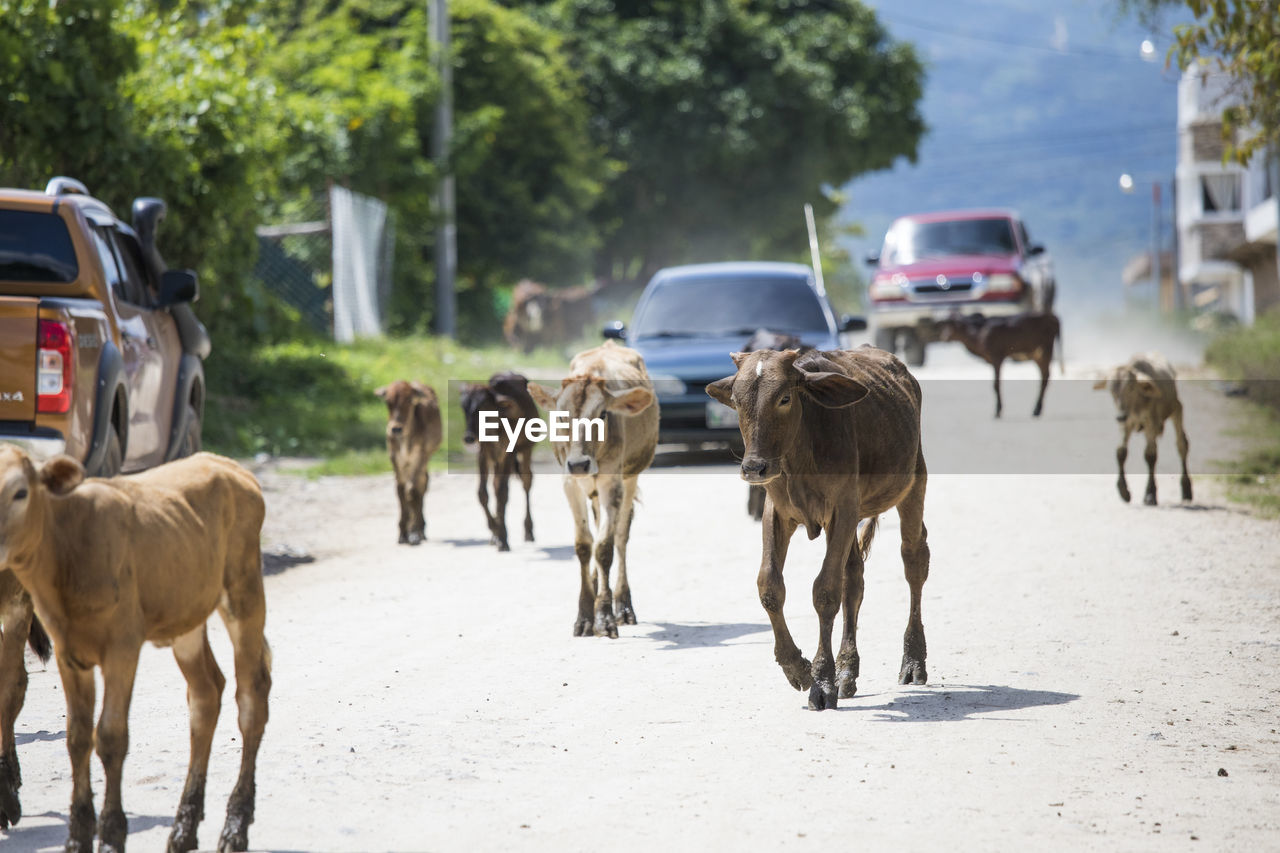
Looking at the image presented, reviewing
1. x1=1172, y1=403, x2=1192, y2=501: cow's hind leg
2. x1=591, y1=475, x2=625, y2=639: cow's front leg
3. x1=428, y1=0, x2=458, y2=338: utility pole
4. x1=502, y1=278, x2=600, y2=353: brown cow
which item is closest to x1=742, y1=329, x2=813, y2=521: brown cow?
x1=591, y1=475, x2=625, y2=639: cow's front leg

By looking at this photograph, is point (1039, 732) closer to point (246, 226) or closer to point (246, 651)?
point (246, 651)

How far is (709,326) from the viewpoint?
18.2 meters

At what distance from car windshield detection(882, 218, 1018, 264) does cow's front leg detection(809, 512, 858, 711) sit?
19.5m

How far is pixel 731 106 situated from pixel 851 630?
125ft

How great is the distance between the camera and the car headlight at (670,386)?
16.9m

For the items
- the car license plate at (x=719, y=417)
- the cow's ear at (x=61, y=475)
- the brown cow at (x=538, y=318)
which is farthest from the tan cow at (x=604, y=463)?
the brown cow at (x=538, y=318)

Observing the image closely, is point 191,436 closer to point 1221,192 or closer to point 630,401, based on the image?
point 630,401

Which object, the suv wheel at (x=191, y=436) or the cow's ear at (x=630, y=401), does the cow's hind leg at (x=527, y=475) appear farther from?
the cow's ear at (x=630, y=401)

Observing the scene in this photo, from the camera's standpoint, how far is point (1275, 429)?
61.6 ft

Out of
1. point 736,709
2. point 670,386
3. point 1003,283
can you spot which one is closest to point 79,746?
point 736,709

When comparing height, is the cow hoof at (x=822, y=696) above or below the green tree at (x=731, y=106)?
below

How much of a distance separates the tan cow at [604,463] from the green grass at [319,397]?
7453 millimetres

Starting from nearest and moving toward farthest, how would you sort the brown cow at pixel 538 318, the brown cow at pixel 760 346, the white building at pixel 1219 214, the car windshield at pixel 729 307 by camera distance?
the brown cow at pixel 760 346 < the car windshield at pixel 729 307 < the brown cow at pixel 538 318 < the white building at pixel 1219 214

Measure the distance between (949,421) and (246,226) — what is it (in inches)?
368
